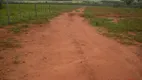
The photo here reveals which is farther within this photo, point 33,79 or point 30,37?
point 30,37

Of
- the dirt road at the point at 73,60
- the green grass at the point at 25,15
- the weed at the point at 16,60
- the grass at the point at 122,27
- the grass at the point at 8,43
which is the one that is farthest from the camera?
the green grass at the point at 25,15

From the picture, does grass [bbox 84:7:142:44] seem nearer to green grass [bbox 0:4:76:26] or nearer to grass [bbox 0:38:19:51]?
green grass [bbox 0:4:76:26]

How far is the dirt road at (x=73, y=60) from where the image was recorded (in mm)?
4836

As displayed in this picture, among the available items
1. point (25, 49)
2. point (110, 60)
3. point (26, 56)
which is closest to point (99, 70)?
point (110, 60)

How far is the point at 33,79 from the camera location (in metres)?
4.51

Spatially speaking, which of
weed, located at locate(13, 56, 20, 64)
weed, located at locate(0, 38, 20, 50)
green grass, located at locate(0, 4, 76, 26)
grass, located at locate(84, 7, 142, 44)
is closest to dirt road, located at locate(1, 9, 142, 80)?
weed, located at locate(13, 56, 20, 64)

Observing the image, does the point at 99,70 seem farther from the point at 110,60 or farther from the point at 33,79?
the point at 33,79

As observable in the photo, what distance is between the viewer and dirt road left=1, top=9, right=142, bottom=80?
15.9 ft

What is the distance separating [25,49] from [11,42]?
4.00 ft

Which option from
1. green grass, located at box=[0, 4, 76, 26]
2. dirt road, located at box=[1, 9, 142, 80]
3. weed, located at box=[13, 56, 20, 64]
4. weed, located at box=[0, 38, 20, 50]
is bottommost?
dirt road, located at box=[1, 9, 142, 80]

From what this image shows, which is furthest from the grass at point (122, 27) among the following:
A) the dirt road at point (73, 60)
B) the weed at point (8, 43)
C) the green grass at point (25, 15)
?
the weed at point (8, 43)

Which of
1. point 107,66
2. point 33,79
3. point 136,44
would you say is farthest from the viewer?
point 136,44

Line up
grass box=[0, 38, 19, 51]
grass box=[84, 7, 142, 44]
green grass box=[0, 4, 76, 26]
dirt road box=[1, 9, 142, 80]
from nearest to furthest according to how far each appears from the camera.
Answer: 1. dirt road box=[1, 9, 142, 80]
2. grass box=[0, 38, 19, 51]
3. grass box=[84, 7, 142, 44]
4. green grass box=[0, 4, 76, 26]

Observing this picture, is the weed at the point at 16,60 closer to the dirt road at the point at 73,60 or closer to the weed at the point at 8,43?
the dirt road at the point at 73,60
